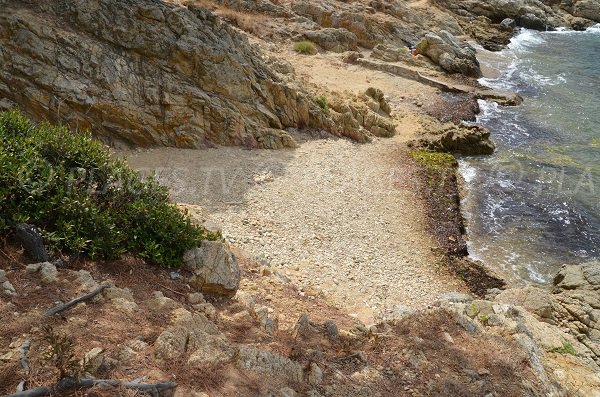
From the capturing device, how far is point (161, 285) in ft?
30.0

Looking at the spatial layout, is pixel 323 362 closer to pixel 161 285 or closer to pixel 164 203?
pixel 161 285

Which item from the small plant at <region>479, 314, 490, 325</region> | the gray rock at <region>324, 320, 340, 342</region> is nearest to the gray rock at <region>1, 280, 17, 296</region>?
the gray rock at <region>324, 320, 340, 342</region>

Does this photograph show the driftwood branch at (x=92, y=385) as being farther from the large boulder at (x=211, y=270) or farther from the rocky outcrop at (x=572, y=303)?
the rocky outcrop at (x=572, y=303)

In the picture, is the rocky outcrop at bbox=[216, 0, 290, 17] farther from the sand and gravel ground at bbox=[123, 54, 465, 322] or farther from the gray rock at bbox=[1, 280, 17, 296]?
the gray rock at bbox=[1, 280, 17, 296]

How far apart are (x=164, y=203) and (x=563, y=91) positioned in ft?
121

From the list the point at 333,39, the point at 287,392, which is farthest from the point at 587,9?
the point at 287,392

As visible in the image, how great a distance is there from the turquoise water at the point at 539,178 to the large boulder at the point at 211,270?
12.2m

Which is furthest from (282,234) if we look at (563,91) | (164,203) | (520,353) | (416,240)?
(563,91)

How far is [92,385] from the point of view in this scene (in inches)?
215

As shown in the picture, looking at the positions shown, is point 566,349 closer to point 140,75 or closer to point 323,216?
point 323,216

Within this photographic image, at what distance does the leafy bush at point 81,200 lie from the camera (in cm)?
820

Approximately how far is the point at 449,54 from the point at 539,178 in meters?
19.4

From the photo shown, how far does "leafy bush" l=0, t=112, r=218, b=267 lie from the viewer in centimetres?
820

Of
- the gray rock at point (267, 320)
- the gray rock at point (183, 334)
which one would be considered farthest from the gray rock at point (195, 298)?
the gray rock at point (267, 320)
